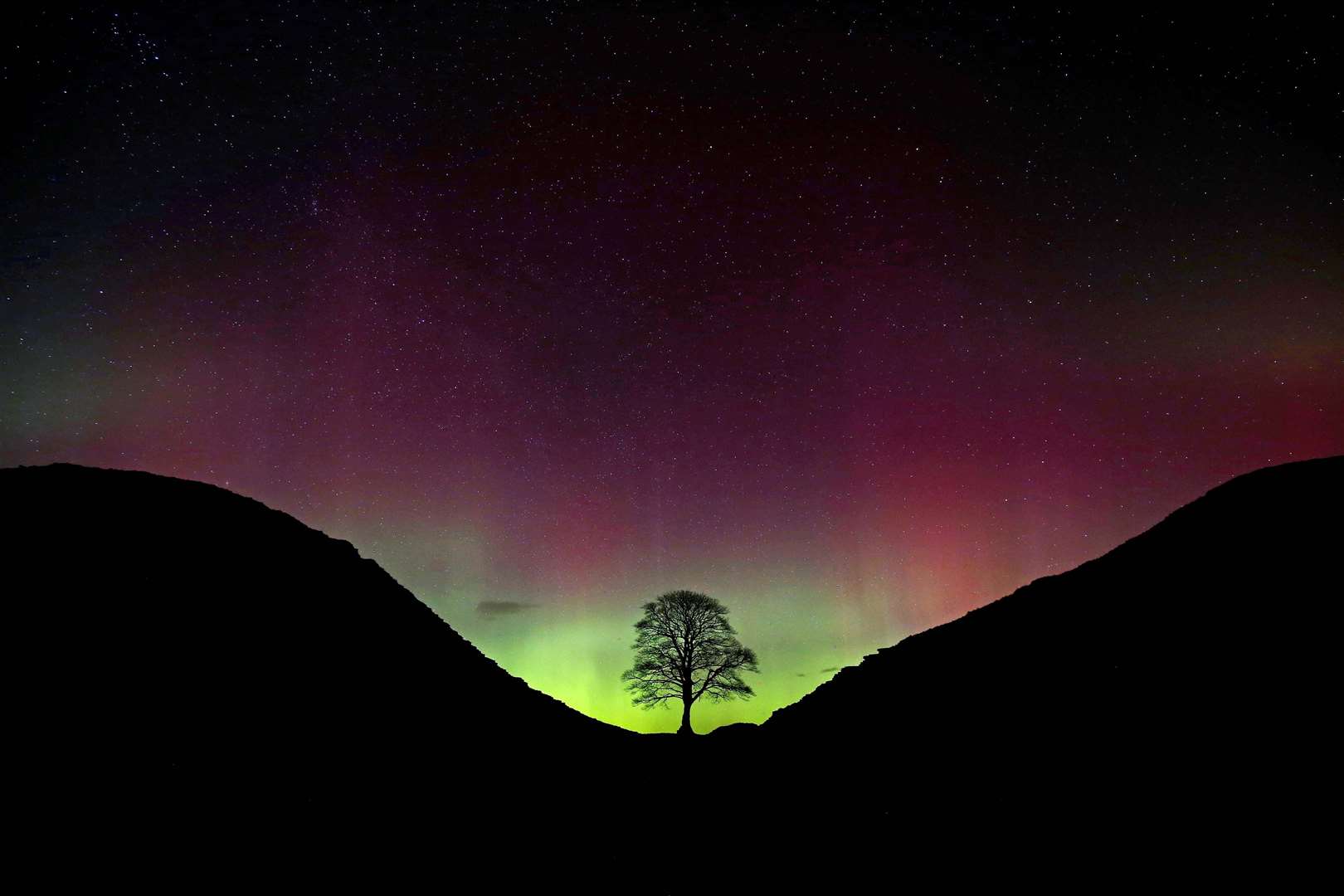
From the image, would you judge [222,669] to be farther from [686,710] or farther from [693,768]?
[686,710]

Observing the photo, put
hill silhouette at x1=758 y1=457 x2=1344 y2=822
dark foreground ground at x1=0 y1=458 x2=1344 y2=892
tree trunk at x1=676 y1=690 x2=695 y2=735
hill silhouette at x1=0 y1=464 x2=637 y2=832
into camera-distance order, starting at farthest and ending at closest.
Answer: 1. tree trunk at x1=676 y1=690 x2=695 y2=735
2. hill silhouette at x1=0 y1=464 x2=637 y2=832
3. hill silhouette at x1=758 y1=457 x2=1344 y2=822
4. dark foreground ground at x1=0 y1=458 x2=1344 y2=892

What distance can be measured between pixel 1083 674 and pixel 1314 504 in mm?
7086

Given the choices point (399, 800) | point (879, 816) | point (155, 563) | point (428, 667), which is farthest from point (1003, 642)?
point (155, 563)

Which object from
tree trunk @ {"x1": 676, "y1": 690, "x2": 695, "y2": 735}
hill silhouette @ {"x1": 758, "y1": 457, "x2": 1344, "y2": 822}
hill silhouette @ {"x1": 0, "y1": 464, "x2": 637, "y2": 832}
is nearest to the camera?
hill silhouette @ {"x1": 758, "y1": 457, "x2": 1344, "y2": 822}

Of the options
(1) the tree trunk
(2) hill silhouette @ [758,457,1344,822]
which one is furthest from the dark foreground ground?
(1) the tree trunk

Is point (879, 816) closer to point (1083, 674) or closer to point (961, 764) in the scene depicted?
point (961, 764)

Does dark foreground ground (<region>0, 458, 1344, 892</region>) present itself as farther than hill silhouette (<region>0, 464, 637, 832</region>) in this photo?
No

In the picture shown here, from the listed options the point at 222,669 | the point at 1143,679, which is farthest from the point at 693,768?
the point at 222,669

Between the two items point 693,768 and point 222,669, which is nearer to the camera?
point 222,669

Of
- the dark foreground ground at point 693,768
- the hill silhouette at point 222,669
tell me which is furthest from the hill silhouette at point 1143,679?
the hill silhouette at point 222,669

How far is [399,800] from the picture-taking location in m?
12.7

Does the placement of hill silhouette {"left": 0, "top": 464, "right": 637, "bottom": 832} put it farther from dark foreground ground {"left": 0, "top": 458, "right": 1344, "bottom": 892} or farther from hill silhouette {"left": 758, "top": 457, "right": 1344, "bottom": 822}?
hill silhouette {"left": 758, "top": 457, "right": 1344, "bottom": 822}

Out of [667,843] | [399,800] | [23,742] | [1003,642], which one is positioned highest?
[1003,642]

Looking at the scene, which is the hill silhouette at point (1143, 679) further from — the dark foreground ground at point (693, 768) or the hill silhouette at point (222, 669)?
the hill silhouette at point (222, 669)
